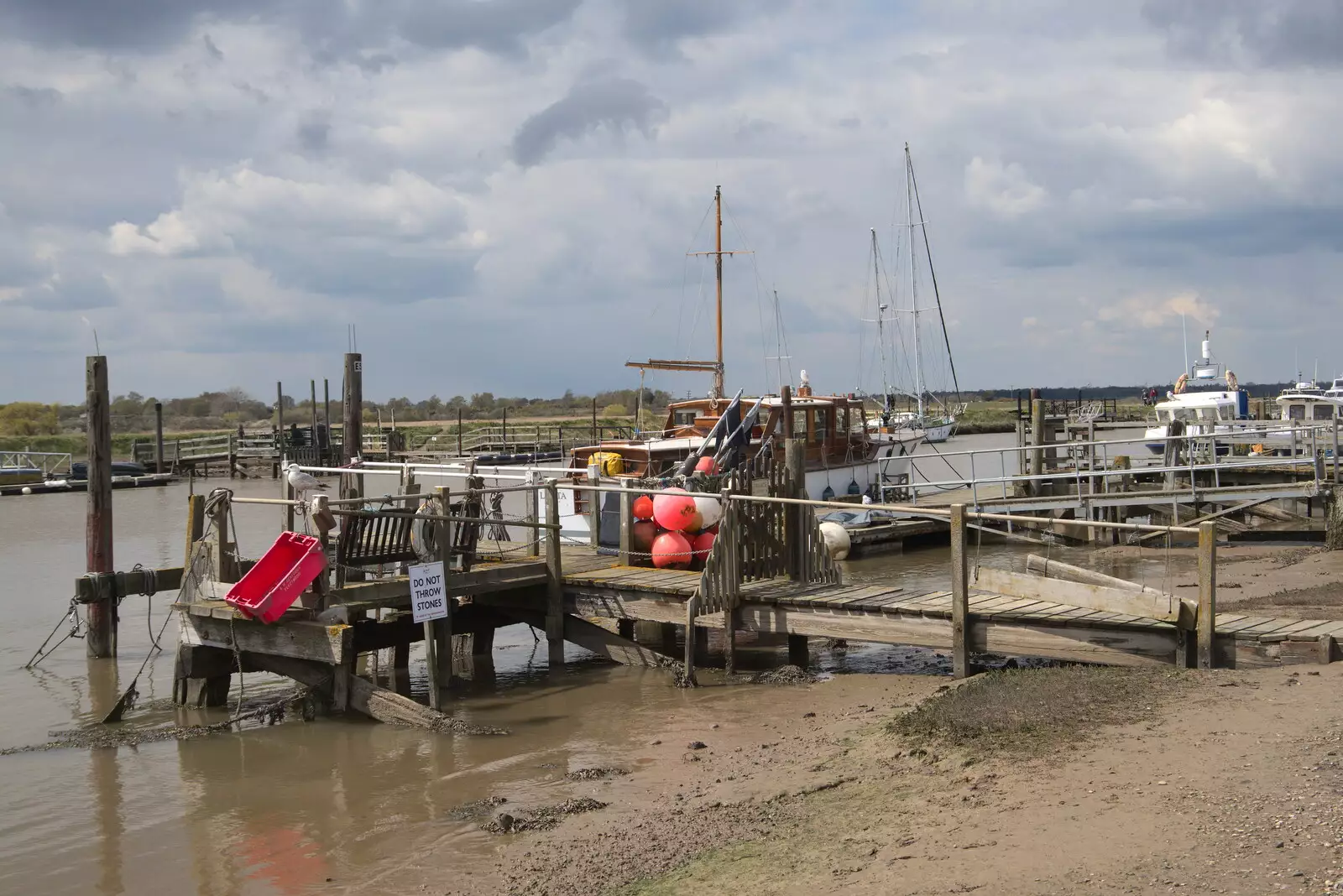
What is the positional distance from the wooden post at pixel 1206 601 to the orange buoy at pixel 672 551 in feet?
18.6

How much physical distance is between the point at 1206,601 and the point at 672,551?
5930 millimetres

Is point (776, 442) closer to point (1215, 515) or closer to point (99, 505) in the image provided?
point (1215, 515)

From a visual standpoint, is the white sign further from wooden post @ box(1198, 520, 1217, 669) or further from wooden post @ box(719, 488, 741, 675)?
wooden post @ box(1198, 520, 1217, 669)

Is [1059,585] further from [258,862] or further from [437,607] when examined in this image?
[258,862]

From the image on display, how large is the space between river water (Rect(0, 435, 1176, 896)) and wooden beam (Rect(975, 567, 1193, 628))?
1.34 metres

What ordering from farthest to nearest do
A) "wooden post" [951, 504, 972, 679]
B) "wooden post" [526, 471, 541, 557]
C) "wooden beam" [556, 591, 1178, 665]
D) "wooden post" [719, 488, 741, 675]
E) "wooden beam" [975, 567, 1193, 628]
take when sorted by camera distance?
"wooden post" [526, 471, 541, 557] → "wooden post" [719, 488, 741, 675] → "wooden post" [951, 504, 972, 679] → "wooden beam" [556, 591, 1178, 665] → "wooden beam" [975, 567, 1193, 628]

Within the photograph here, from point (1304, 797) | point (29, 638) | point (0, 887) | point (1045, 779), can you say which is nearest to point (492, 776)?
point (0, 887)

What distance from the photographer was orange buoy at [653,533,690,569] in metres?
13.6

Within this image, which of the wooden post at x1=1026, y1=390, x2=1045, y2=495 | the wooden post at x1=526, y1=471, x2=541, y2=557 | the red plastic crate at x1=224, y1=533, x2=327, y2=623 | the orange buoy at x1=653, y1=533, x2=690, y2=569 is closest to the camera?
the red plastic crate at x1=224, y1=533, x2=327, y2=623

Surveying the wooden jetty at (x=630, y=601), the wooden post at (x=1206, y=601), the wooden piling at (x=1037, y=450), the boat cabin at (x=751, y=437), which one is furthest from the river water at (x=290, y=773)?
the wooden piling at (x=1037, y=450)

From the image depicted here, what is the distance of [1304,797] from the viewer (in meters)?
5.88

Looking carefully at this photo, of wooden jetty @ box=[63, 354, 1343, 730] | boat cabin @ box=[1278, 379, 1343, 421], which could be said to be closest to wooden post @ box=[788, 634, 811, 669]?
wooden jetty @ box=[63, 354, 1343, 730]

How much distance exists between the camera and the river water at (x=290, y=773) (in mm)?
8031

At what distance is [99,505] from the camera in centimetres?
1512
